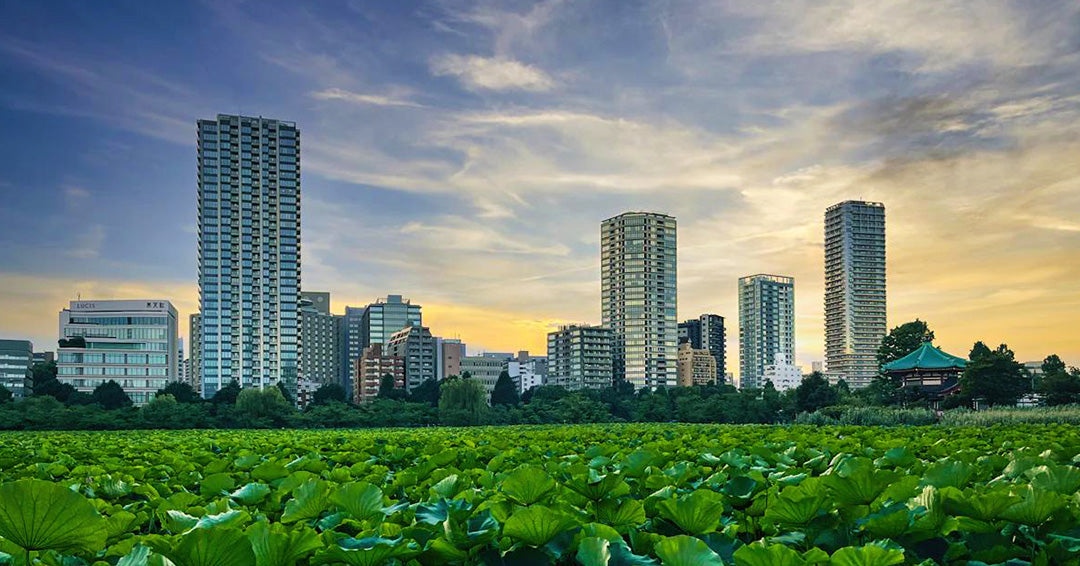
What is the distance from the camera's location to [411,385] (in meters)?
134

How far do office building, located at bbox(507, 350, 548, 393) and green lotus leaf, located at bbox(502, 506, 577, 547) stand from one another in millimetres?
129339

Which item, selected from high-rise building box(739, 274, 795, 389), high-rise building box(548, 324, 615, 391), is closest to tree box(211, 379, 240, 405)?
high-rise building box(548, 324, 615, 391)

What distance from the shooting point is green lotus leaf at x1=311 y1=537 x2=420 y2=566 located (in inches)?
85.1

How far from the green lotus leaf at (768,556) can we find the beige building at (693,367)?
14490 cm

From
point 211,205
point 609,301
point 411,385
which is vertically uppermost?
point 211,205

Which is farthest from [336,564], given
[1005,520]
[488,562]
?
[1005,520]

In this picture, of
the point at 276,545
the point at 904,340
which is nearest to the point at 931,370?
the point at 904,340

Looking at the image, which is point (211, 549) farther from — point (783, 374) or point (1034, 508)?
point (783, 374)

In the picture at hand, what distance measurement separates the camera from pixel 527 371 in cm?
14388

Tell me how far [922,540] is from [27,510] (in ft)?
8.84

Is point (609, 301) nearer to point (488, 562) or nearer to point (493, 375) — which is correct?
point (493, 375)

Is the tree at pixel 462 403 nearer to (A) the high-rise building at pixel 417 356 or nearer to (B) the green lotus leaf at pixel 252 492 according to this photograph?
(B) the green lotus leaf at pixel 252 492

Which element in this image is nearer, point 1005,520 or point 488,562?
point 488,562

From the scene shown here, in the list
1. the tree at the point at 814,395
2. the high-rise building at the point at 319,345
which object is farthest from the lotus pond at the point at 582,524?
the high-rise building at the point at 319,345
